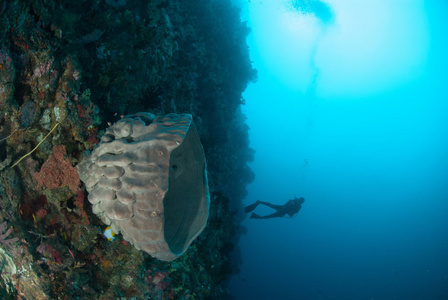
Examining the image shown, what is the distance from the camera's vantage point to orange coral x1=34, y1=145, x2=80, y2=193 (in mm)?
3449

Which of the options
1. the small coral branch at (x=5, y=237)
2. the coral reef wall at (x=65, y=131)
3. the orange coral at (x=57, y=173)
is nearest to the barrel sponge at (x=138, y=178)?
the orange coral at (x=57, y=173)

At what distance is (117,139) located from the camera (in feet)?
8.27

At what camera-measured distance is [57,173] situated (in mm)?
3482

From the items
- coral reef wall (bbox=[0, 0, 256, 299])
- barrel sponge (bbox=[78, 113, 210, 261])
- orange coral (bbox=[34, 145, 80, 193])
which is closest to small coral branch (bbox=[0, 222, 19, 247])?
coral reef wall (bbox=[0, 0, 256, 299])

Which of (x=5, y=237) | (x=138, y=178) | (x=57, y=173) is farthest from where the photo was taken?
(x=57, y=173)

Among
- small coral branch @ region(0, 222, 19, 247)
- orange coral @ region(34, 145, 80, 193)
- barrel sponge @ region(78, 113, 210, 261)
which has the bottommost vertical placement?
small coral branch @ region(0, 222, 19, 247)

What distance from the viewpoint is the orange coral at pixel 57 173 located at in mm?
3449

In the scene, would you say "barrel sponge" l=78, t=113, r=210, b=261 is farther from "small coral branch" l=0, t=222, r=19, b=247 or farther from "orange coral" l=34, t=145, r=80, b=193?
"small coral branch" l=0, t=222, r=19, b=247

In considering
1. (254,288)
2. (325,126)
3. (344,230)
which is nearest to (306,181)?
(344,230)

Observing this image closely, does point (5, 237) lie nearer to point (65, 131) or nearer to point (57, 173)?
point (57, 173)

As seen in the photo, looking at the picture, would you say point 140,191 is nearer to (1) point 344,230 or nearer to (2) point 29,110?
(2) point 29,110

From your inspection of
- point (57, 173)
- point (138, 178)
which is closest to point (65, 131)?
point (57, 173)

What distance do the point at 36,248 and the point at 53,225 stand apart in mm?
380

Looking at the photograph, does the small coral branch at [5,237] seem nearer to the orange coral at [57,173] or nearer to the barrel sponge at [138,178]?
the orange coral at [57,173]
